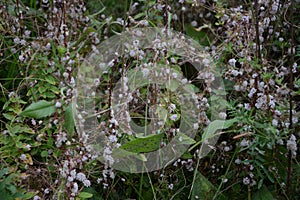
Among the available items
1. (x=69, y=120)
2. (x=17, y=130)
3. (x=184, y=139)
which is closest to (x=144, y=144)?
(x=184, y=139)

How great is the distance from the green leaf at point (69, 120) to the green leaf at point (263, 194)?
2.24 feet

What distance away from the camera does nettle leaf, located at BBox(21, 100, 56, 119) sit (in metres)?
1.77

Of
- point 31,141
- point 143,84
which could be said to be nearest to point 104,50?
point 143,84

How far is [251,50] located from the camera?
1.93 m

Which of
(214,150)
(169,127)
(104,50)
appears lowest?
(214,150)

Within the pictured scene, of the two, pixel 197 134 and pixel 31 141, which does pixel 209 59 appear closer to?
pixel 197 134

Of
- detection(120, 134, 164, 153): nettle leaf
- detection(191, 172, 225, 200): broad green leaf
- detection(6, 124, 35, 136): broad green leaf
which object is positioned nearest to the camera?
detection(120, 134, 164, 153): nettle leaf

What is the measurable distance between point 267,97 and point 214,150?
0.91 feet

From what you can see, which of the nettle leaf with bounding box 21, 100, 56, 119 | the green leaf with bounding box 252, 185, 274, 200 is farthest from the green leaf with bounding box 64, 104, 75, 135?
the green leaf with bounding box 252, 185, 274, 200

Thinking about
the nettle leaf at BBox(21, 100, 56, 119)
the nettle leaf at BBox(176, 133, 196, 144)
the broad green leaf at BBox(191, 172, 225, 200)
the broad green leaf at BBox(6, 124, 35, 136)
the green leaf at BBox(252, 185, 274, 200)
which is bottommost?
the green leaf at BBox(252, 185, 274, 200)

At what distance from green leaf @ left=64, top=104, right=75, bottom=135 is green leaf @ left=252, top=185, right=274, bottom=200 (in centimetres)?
68

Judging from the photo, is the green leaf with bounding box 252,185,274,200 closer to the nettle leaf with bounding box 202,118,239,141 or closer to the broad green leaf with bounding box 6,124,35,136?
the nettle leaf with bounding box 202,118,239,141

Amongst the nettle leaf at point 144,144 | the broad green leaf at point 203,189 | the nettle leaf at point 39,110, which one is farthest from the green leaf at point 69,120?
the broad green leaf at point 203,189

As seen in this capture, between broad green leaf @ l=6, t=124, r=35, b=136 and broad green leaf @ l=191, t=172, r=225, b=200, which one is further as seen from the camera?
broad green leaf @ l=191, t=172, r=225, b=200
